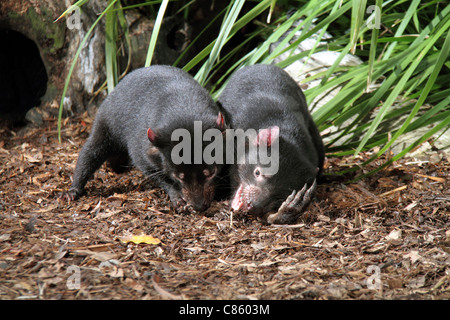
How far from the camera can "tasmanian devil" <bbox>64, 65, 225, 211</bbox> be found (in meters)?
3.32

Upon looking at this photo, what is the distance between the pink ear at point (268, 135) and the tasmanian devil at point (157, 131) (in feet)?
0.91

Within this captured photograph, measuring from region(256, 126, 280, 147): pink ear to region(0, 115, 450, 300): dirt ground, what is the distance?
548 mm

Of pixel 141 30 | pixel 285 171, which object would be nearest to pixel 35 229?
pixel 285 171

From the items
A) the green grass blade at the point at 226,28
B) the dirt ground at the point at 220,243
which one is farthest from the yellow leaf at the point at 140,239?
the green grass blade at the point at 226,28

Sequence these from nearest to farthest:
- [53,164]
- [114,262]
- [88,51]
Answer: [114,262], [53,164], [88,51]

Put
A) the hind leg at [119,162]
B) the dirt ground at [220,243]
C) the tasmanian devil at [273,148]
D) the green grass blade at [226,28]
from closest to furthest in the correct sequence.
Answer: the dirt ground at [220,243] < the tasmanian devil at [273,148] < the green grass blade at [226,28] < the hind leg at [119,162]

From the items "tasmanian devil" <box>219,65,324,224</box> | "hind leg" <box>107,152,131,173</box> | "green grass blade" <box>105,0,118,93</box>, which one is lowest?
"hind leg" <box>107,152,131,173</box>

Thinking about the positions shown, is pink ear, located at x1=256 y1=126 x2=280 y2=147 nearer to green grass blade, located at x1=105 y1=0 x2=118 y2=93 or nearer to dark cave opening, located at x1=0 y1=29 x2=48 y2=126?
green grass blade, located at x1=105 y1=0 x2=118 y2=93

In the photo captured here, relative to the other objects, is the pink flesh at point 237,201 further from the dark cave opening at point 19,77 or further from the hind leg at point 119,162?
the dark cave opening at point 19,77

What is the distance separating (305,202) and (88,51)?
2.86 m

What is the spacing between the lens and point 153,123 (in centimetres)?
352

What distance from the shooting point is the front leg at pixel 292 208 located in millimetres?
3191

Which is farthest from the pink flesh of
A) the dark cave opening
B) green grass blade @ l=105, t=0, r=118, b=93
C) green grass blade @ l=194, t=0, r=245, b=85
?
the dark cave opening
